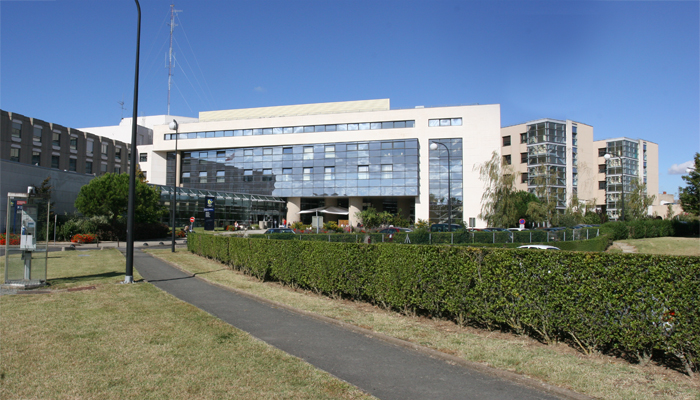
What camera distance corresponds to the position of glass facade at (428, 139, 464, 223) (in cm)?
5334

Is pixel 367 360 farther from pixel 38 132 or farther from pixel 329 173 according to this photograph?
pixel 38 132

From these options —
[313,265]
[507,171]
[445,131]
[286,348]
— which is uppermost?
[445,131]

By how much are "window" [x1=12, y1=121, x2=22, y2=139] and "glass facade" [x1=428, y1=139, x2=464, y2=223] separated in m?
50.2

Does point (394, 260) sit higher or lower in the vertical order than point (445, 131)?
lower

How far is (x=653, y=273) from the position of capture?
17.8ft

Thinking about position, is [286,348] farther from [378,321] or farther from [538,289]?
[538,289]

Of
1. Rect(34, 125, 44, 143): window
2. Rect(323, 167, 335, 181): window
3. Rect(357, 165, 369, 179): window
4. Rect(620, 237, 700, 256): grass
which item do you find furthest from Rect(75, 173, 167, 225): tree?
Rect(620, 237, 700, 256): grass

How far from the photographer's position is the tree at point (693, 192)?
42.9 meters

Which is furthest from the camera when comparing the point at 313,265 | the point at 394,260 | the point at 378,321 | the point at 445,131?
the point at 445,131

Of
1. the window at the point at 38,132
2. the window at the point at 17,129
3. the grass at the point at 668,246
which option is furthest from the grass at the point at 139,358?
the window at the point at 38,132

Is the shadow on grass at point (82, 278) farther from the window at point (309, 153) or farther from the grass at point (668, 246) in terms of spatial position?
the window at point (309, 153)

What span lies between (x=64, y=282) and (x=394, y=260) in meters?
9.87

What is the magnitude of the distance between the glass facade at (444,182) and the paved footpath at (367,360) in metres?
46.1

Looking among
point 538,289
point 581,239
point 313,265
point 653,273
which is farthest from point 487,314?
point 581,239
